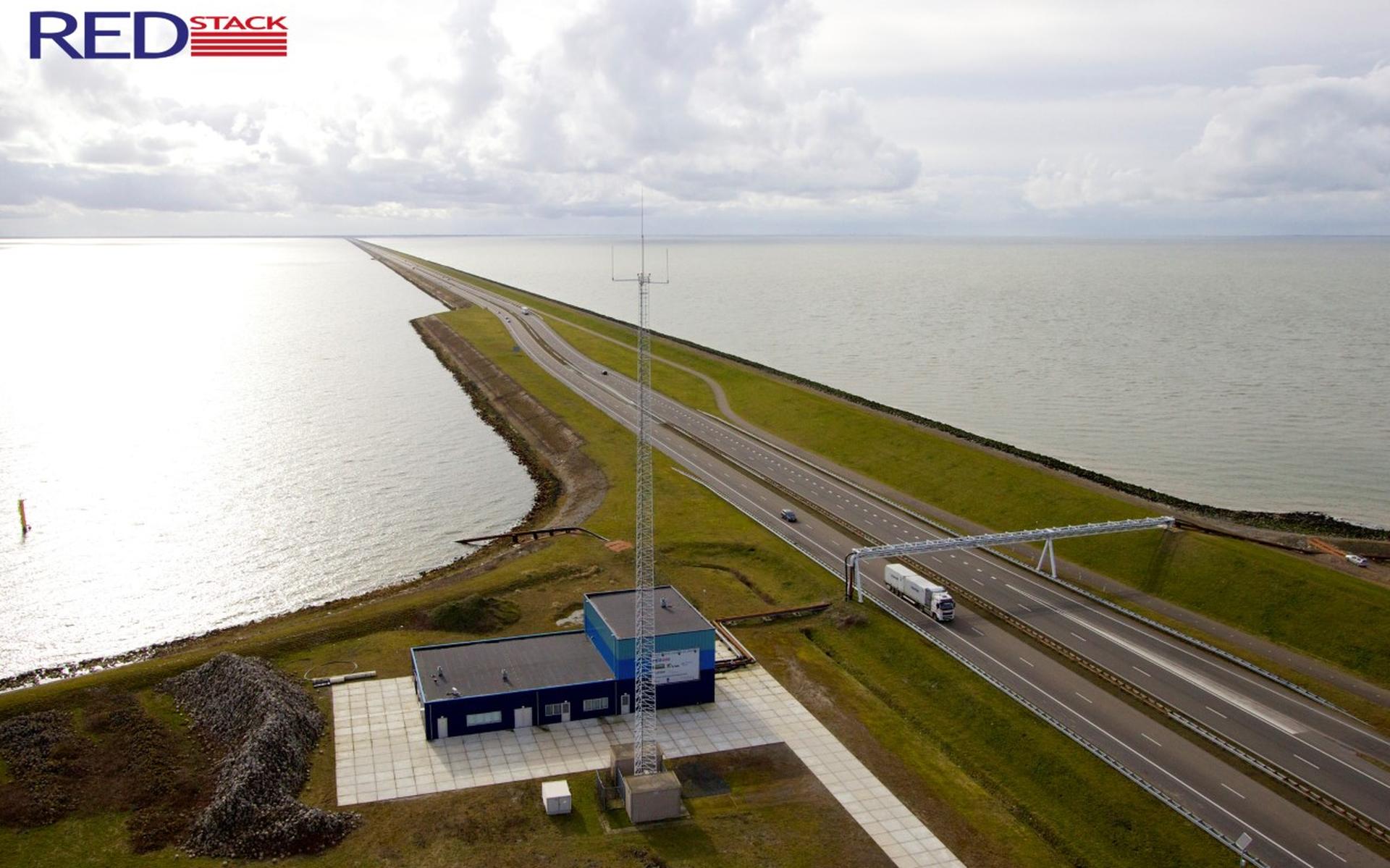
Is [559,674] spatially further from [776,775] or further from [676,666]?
[776,775]

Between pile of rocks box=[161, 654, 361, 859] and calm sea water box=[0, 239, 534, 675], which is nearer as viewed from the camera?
pile of rocks box=[161, 654, 361, 859]

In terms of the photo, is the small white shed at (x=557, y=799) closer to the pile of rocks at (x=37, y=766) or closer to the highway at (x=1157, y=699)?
the pile of rocks at (x=37, y=766)

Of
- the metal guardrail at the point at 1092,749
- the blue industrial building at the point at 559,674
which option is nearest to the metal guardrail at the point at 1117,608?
the metal guardrail at the point at 1092,749

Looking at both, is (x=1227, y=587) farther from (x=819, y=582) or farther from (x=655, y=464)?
(x=655, y=464)

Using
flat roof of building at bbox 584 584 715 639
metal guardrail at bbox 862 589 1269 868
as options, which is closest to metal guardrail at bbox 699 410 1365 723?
metal guardrail at bbox 862 589 1269 868

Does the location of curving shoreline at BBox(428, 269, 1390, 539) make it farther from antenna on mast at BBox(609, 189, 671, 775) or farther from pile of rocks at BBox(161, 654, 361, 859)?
pile of rocks at BBox(161, 654, 361, 859)

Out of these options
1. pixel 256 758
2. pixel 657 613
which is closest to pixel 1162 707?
pixel 657 613
